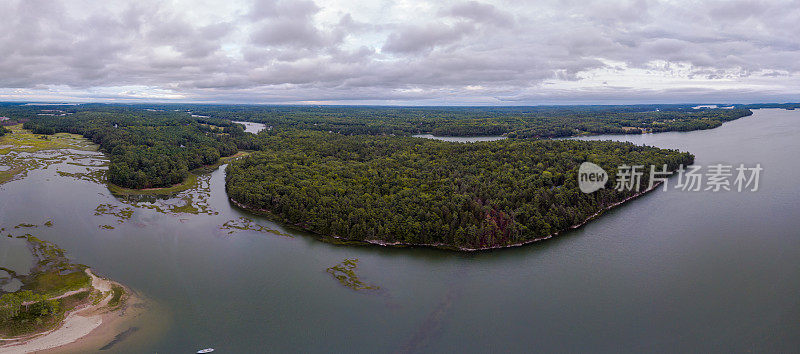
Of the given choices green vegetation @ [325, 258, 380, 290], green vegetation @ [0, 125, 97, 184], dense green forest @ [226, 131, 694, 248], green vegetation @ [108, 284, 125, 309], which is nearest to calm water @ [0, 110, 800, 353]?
green vegetation @ [325, 258, 380, 290]

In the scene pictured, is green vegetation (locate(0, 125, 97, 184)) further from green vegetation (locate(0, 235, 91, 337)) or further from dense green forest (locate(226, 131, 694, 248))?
green vegetation (locate(0, 235, 91, 337))

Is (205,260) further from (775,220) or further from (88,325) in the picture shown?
(775,220)

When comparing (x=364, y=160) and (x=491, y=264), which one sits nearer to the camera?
(x=491, y=264)

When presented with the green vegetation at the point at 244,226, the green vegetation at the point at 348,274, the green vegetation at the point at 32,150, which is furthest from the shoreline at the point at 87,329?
the green vegetation at the point at 32,150

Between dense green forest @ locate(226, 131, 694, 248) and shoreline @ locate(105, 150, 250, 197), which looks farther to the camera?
shoreline @ locate(105, 150, 250, 197)

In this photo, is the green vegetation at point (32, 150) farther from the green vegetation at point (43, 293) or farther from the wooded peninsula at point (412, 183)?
the green vegetation at point (43, 293)

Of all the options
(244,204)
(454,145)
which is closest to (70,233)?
(244,204)

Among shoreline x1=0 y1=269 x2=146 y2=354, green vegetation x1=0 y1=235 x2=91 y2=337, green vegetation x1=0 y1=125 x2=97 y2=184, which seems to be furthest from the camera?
green vegetation x1=0 y1=125 x2=97 y2=184
